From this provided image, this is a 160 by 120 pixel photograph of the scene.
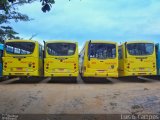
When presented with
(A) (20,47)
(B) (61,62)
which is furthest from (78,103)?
(A) (20,47)

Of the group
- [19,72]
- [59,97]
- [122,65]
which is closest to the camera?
[59,97]

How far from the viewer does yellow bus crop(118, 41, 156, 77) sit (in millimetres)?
26938

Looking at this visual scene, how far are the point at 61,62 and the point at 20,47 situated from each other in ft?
8.69

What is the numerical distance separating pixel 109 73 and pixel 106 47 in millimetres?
1619

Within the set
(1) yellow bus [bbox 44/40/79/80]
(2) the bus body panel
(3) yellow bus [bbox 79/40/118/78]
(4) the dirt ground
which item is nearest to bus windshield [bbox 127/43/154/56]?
(3) yellow bus [bbox 79/40/118/78]

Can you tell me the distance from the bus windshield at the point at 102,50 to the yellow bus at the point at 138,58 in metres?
1.18

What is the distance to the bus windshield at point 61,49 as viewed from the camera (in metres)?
26.3

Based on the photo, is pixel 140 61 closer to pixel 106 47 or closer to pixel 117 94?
pixel 106 47

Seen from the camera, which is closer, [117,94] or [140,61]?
[117,94]

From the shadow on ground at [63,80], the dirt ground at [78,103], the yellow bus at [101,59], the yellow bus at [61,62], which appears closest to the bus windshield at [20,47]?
the yellow bus at [61,62]

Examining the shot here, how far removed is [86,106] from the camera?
50.2 feet

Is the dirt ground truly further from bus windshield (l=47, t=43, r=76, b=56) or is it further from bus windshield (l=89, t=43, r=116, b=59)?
bus windshield (l=89, t=43, r=116, b=59)

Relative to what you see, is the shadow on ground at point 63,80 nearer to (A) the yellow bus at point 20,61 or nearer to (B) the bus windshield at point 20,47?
(A) the yellow bus at point 20,61

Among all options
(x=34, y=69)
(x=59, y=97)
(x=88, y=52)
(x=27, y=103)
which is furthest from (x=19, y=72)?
(x=27, y=103)
